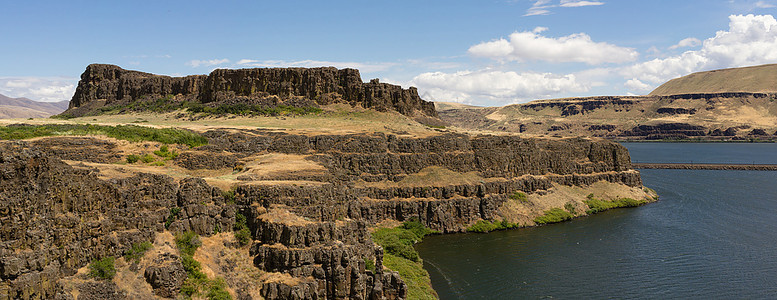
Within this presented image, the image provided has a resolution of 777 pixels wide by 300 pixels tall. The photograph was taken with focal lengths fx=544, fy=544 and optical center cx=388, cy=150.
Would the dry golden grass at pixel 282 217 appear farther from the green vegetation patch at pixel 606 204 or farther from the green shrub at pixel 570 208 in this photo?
the green vegetation patch at pixel 606 204

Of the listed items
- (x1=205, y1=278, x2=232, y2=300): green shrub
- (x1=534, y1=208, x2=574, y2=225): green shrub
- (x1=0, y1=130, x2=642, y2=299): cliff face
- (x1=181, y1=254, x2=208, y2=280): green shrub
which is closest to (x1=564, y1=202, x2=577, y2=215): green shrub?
(x1=534, y1=208, x2=574, y2=225): green shrub

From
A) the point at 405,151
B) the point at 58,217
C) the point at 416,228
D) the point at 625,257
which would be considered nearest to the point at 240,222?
the point at 58,217

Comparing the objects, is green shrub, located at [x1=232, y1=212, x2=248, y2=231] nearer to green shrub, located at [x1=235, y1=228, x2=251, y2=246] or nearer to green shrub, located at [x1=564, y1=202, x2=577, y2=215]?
green shrub, located at [x1=235, y1=228, x2=251, y2=246]

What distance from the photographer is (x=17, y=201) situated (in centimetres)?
3097

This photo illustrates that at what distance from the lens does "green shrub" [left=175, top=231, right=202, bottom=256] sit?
41631 mm

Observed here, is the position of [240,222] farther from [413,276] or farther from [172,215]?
[413,276]

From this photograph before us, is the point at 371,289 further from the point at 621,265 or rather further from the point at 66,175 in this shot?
the point at 621,265

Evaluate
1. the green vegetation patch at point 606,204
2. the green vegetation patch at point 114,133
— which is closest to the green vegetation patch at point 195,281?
the green vegetation patch at point 114,133

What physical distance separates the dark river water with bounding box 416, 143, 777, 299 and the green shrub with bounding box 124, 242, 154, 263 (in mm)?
34242

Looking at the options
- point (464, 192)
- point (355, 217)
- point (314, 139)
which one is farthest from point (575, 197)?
point (355, 217)

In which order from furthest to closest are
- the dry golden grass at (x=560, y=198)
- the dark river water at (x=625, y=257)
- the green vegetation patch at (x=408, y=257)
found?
the dry golden grass at (x=560, y=198) < the dark river water at (x=625, y=257) < the green vegetation patch at (x=408, y=257)

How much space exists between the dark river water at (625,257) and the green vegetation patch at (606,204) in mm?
2130

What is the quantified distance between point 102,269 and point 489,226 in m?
72.6

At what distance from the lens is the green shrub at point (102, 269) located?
1383 inches
